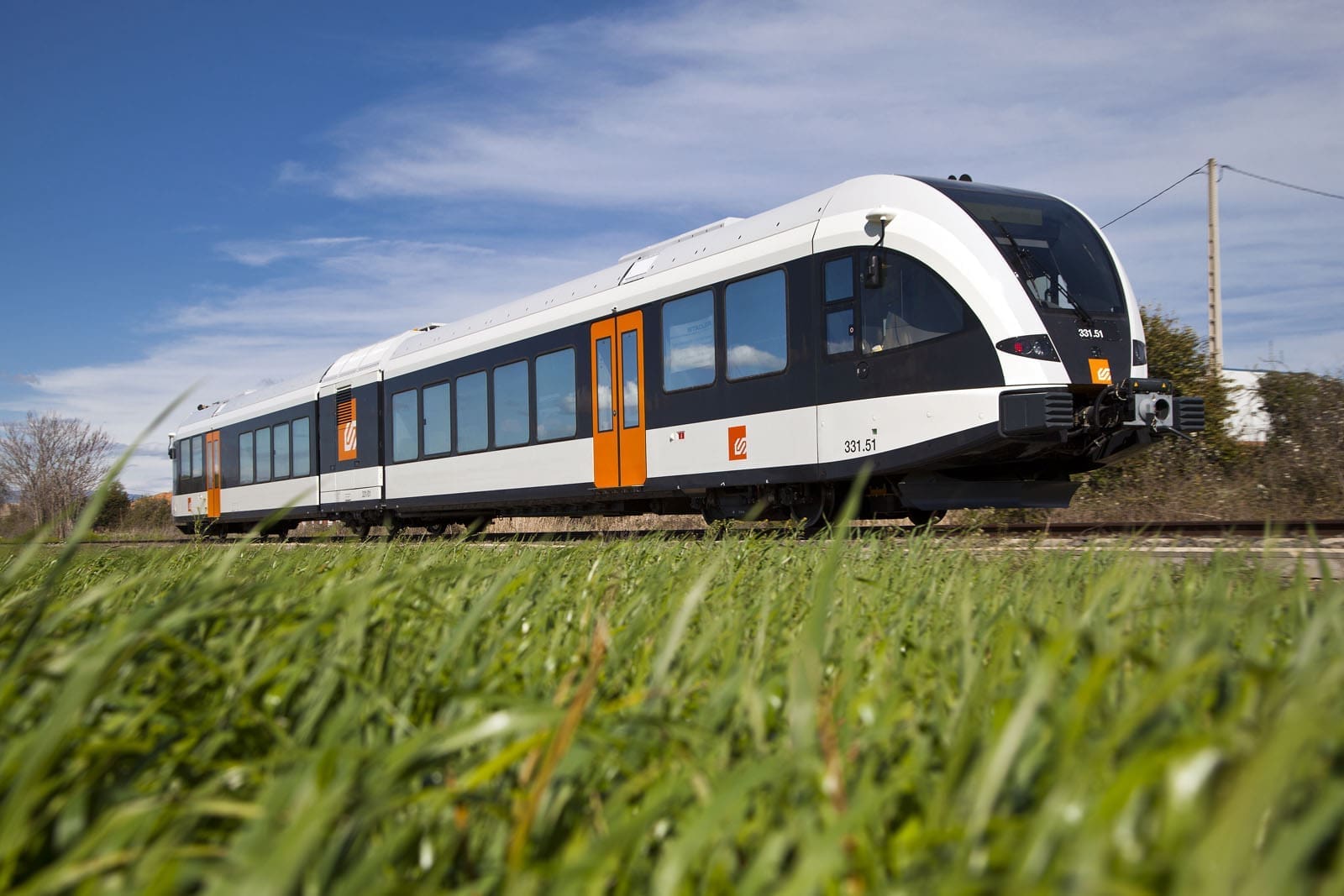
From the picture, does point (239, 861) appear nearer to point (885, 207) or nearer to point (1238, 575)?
point (1238, 575)

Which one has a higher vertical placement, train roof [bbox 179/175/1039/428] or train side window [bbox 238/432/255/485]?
train roof [bbox 179/175/1039/428]

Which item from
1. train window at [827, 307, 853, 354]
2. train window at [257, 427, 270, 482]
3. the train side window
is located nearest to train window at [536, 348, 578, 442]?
train window at [827, 307, 853, 354]

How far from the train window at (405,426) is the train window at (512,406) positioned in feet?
8.55

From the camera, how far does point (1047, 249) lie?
9.55 m

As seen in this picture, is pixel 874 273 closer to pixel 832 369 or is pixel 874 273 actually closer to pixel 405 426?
pixel 832 369

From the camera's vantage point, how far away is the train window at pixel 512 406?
13797 mm

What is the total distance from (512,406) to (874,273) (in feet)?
20.7

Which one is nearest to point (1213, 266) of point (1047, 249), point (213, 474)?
point (1047, 249)

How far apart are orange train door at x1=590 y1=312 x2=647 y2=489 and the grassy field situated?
9558 mm

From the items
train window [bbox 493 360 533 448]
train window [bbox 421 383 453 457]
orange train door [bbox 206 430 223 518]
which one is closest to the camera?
train window [bbox 493 360 533 448]

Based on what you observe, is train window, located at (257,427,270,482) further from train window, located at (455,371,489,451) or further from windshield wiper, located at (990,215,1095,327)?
windshield wiper, located at (990,215,1095,327)

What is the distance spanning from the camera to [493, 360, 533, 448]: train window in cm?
1380

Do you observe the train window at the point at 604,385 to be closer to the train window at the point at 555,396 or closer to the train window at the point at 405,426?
the train window at the point at 555,396

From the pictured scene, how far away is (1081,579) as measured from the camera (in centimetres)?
376
